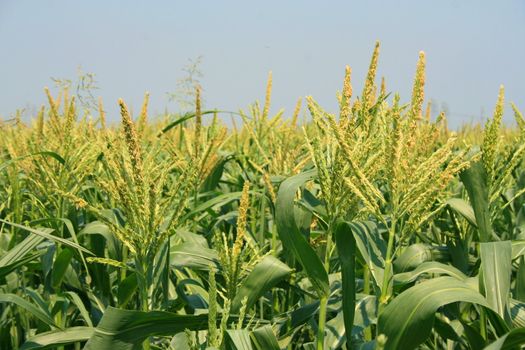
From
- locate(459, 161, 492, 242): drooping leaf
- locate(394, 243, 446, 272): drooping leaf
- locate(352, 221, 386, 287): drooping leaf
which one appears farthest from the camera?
locate(394, 243, 446, 272): drooping leaf

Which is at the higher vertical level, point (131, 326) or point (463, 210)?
point (463, 210)

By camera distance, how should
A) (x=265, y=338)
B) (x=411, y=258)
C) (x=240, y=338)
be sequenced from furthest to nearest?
(x=411, y=258)
(x=265, y=338)
(x=240, y=338)

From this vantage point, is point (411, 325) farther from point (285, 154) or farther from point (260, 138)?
point (260, 138)

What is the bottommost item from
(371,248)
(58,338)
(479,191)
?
(58,338)

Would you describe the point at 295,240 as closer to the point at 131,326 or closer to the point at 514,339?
the point at 131,326

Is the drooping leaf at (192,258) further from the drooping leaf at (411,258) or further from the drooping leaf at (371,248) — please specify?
the drooping leaf at (411,258)

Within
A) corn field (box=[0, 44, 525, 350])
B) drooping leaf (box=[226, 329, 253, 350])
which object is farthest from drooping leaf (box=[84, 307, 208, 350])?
drooping leaf (box=[226, 329, 253, 350])

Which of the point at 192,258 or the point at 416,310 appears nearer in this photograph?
the point at 416,310

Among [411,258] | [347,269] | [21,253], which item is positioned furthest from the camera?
[411,258]

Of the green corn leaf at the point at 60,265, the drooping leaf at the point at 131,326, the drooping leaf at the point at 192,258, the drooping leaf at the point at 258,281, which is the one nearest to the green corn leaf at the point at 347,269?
the drooping leaf at the point at 258,281

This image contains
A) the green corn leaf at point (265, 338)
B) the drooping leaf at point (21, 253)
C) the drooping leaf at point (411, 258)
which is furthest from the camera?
the drooping leaf at point (411, 258)

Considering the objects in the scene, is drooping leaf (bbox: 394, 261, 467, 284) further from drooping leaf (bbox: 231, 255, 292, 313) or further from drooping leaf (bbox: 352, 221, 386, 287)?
drooping leaf (bbox: 231, 255, 292, 313)

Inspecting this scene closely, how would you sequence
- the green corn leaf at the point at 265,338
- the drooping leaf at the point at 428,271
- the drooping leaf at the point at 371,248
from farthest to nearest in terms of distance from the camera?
the drooping leaf at the point at 428,271 → the drooping leaf at the point at 371,248 → the green corn leaf at the point at 265,338

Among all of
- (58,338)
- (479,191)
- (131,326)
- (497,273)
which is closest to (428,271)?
(497,273)
